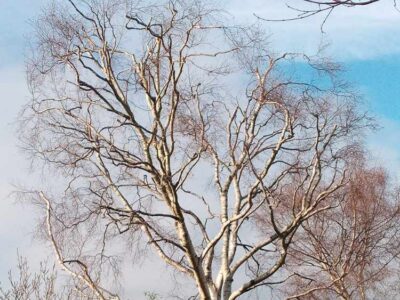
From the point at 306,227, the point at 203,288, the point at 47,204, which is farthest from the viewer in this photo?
the point at 306,227

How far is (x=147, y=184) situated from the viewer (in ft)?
29.1

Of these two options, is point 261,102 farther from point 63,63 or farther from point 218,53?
point 63,63

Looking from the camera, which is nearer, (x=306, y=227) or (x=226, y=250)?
(x=226, y=250)

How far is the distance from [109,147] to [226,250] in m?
2.14

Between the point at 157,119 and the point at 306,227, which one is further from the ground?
the point at 306,227

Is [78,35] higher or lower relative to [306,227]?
lower

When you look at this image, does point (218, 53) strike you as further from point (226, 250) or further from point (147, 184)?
point (226, 250)

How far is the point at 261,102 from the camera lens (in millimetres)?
9422

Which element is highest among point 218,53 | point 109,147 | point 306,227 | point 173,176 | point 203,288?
point 306,227

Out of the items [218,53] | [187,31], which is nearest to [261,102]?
[218,53]

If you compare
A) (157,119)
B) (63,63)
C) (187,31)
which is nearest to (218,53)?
(187,31)

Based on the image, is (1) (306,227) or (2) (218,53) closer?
(2) (218,53)

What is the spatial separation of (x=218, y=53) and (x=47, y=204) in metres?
3.10

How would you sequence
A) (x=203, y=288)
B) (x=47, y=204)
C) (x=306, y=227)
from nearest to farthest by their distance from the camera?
1. (x=203, y=288)
2. (x=47, y=204)
3. (x=306, y=227)
